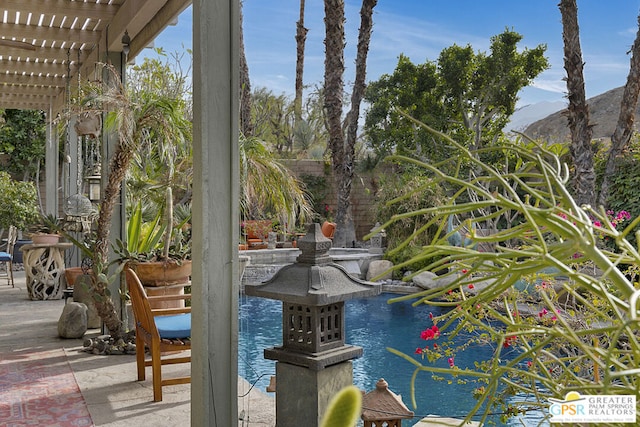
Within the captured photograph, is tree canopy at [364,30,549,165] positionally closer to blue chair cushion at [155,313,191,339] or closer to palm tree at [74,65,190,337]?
palm tree at [74,65,190,337]

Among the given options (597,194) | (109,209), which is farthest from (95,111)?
(597,194)

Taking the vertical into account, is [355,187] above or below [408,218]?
above

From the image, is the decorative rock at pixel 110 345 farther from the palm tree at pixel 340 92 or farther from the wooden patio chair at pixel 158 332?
the palm tree at pixel 340 92

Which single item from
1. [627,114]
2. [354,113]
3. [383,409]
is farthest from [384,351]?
[354,113]

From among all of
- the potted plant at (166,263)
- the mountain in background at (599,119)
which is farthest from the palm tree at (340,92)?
the mountain in background at (599,119)

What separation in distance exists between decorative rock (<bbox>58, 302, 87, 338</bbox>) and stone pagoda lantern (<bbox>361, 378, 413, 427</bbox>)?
3299 mm

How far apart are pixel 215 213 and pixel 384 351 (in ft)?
14.9

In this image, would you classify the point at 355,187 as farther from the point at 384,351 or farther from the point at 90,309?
the point at 90,309

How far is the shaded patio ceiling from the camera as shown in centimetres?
466

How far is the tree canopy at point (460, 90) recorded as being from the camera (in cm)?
1548

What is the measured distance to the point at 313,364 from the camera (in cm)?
234

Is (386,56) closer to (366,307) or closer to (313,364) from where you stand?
(366,307)

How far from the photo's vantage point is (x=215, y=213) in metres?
2.59

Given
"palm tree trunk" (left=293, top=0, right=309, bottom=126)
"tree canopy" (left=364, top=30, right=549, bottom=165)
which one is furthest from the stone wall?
"palm tree trunk" (left=293, top=0, right=309, bottom=126)
